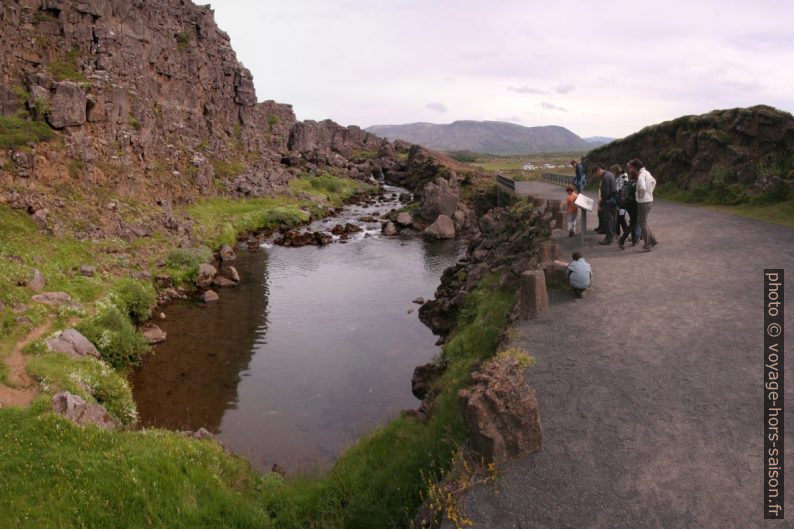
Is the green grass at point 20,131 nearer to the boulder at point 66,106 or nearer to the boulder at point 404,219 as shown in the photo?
the boulder at point 66,106

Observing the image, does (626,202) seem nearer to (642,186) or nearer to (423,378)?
(642,186)

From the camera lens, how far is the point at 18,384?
682 inches

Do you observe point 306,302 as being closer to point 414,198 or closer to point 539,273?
point 539,273

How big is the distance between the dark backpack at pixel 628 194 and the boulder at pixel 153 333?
22.2 metres

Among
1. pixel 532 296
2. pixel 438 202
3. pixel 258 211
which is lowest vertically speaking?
pixel 532 296

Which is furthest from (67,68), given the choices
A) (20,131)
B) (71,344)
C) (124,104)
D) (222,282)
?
(71,344)

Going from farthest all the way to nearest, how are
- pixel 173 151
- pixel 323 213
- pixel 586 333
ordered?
1. pixel 323 213
2. pixel 173 151
3. pixel 586 333

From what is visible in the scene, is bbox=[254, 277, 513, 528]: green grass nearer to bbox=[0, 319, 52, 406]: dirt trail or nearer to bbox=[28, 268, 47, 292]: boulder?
bbox=[0, 319, 52, 406]: dirt trail

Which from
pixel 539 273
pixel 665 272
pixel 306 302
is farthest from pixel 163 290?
pixel 665 272

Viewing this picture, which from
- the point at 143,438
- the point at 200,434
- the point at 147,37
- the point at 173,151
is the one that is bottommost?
the point at 200,434

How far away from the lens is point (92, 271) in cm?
2991

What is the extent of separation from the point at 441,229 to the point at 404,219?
589 centimetres

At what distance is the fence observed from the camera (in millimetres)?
53219

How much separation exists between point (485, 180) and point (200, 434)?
62036 millimetres
